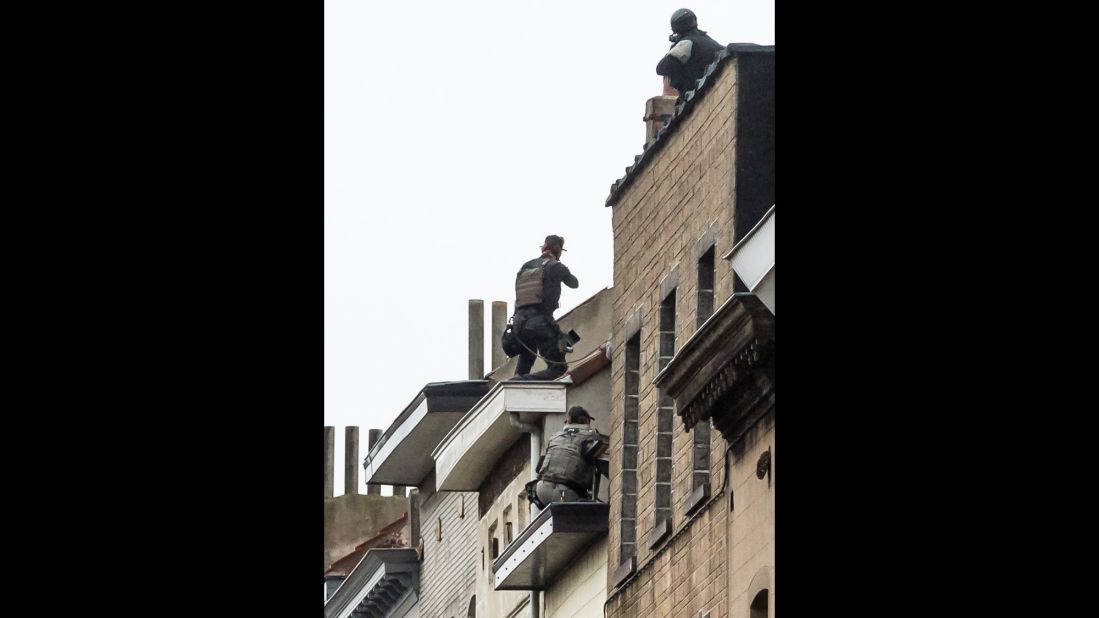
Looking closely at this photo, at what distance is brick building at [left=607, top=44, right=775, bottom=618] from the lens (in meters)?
32.8

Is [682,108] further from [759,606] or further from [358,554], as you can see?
[358,554]

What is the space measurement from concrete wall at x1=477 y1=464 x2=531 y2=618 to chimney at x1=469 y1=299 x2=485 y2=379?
20193 mm

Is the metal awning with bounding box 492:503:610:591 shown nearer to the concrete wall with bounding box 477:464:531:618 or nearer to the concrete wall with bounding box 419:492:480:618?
the concrete wall with bounding box 477:464:531:618

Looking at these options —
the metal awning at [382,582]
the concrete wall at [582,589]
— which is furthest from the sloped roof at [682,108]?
the metal awning at [382,582]

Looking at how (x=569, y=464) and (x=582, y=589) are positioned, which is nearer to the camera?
(x=569, y=464)

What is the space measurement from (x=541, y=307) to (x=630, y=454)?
15.4ft

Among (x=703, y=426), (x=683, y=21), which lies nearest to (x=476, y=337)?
(x=683, y=21)

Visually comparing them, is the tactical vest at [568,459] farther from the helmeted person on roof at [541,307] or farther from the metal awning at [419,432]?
the metal awning at [419,432]

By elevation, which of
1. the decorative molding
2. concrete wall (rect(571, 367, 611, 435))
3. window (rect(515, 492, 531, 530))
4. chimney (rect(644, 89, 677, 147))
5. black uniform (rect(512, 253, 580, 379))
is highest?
chimney (rect(644, 89, 677, 147))

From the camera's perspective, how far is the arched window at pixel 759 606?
1221 inches

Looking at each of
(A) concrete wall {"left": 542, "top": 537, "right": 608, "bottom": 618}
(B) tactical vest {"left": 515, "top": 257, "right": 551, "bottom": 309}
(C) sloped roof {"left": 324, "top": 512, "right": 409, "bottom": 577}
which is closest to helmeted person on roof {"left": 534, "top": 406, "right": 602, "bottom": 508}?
(A) concrete wall {"left": 542, "top": 537, "right": 608, "bottom": 618}

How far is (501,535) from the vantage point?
165 feet
